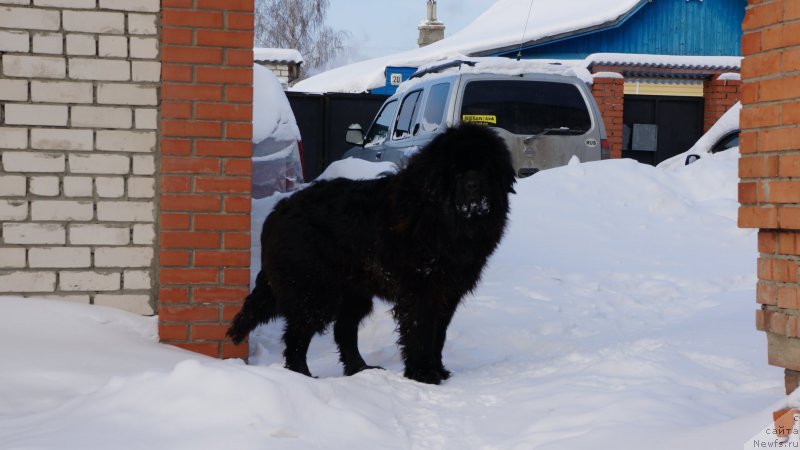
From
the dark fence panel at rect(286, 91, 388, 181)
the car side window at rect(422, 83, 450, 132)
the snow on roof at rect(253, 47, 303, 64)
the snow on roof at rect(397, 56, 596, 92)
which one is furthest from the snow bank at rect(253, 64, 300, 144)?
the snow on roof at rect(253, 47, 303, 64)

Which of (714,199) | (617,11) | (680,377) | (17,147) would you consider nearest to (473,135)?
(680,377)

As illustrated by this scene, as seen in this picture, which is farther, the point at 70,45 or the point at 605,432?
the point at 70,45

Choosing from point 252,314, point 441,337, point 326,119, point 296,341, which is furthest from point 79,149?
point 326,119

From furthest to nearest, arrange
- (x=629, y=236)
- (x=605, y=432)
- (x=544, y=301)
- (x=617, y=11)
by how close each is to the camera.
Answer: (x=617, y=11), (x=629, y=236), (x=544, y=301), (x=605, y=432)

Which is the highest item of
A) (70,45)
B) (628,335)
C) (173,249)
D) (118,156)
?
(70,45)

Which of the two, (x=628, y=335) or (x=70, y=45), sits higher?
(x=70, y=45)

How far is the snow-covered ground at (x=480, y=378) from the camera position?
12.0ft

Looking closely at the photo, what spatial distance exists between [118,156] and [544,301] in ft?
12.0

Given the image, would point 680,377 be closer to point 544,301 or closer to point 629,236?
point 544,301

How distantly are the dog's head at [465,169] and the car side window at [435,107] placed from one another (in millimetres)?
4551

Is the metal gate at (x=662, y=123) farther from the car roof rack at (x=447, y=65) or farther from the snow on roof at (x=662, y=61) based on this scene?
the car roof rack at (x=447, y=65)

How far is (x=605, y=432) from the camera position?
3.80m

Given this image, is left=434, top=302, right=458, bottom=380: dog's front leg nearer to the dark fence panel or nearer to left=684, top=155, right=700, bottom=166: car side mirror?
left=684, top=155, right=700, bottom=166: car side mirror

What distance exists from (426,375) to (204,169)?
6.10ft
